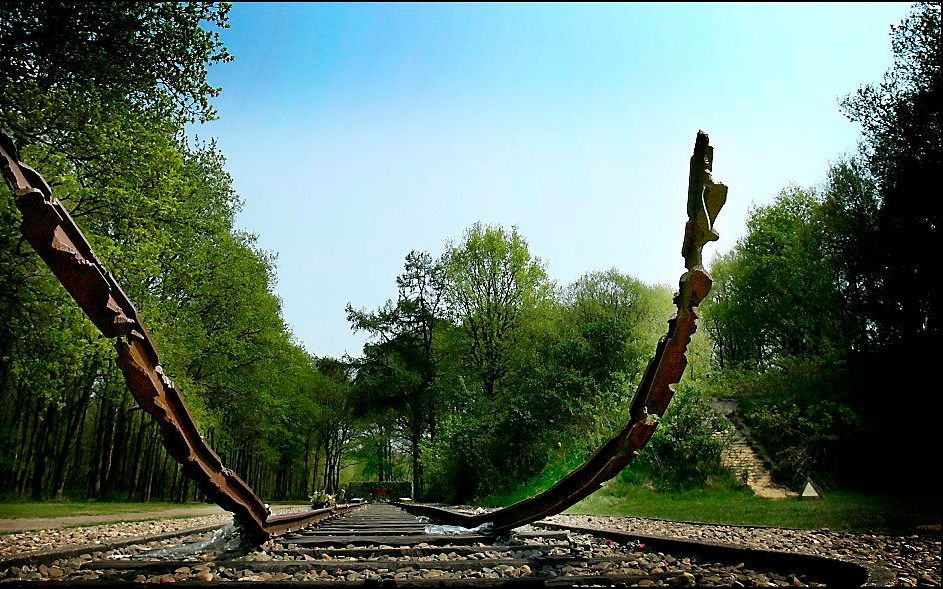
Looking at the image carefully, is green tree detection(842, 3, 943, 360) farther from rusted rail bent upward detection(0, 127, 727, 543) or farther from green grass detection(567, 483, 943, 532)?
rusted rail bent upward detection(0, 127, 727, 543)

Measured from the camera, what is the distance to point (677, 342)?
3.37m

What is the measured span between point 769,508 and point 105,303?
11627 millimetres

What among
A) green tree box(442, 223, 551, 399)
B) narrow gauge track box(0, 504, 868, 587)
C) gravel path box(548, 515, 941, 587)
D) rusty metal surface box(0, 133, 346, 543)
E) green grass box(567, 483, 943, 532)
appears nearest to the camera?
narrow gauge track box(0, 504, 868, 587)

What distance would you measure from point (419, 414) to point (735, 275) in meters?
20.2

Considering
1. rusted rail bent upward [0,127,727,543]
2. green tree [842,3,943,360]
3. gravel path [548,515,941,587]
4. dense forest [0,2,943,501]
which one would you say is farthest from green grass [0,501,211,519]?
green tree [842,3,943,360]

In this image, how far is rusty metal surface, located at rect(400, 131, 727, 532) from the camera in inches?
129

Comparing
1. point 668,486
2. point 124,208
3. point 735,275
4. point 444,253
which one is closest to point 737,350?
point 735,275

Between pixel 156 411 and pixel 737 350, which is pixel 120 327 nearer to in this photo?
pixel 156 411

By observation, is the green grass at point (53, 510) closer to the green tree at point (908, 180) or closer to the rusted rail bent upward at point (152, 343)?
the rusted rail bent upward at point (152, 343)

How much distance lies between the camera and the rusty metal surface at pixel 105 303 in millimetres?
2779

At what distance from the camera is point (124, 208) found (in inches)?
539

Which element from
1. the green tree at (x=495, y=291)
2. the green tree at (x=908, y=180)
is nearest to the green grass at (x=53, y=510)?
the green tree at (x=495, y=291)

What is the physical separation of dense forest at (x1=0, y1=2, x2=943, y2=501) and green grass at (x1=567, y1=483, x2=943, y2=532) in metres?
0.92

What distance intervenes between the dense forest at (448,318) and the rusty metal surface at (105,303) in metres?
10.6
